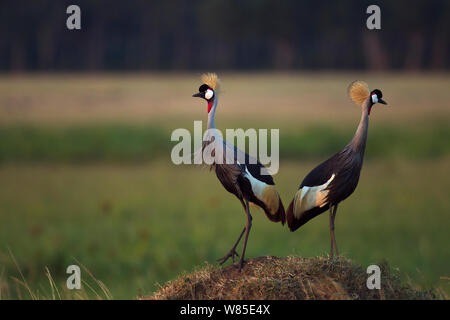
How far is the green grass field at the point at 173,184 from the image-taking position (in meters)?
12.7

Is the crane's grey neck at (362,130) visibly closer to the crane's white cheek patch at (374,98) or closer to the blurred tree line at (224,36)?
the crane's white cheek patch at (374,98)

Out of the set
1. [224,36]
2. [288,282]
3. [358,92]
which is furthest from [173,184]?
[224,36]

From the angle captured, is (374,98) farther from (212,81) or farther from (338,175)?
(212,81)

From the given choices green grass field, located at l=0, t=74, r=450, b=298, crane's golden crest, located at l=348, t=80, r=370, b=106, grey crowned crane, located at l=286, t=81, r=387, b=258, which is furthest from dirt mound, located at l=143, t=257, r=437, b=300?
crane's golden crest, located at l=348, t=80, r=370, b=106

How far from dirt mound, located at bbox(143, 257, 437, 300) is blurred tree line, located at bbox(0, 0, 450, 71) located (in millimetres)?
30626

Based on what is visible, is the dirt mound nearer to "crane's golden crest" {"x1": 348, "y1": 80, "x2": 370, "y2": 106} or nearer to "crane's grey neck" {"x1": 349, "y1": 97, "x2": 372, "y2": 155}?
"crane's grey neck" {"x1": 349, "y1": 97, "x2": 372, "y2": 155}

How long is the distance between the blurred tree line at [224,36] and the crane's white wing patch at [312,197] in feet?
102

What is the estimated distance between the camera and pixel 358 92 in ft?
13.7

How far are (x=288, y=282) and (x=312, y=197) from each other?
685 millimetres

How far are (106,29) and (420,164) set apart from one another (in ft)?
89.8

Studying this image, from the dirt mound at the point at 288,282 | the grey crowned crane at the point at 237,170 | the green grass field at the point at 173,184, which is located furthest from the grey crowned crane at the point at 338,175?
the green grass field at the point at 173,184

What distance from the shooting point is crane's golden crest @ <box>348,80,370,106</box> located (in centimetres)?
416

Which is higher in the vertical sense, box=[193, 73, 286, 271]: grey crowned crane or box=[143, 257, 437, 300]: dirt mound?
box=[193, 73, 286, 271]: grey crowned crane
